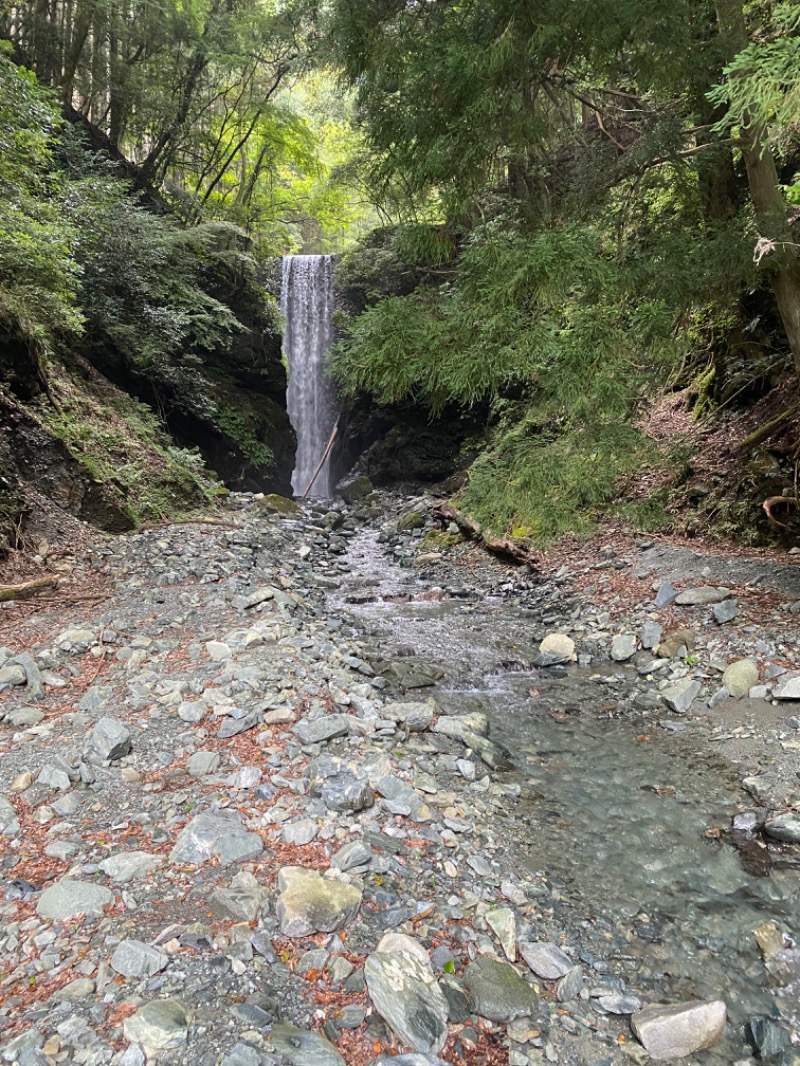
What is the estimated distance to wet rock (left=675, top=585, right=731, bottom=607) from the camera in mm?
6066

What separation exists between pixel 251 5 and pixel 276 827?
2123 centimetres

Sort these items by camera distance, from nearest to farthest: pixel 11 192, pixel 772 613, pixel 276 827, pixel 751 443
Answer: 1. pixel 276 827
2. pixel 772 613
3. pixel 751 443
4. pixel 11 192

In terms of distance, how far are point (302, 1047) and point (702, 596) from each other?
219 inches

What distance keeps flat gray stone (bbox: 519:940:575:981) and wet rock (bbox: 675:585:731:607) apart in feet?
14.5

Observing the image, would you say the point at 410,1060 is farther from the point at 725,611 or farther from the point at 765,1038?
the point at 725,611

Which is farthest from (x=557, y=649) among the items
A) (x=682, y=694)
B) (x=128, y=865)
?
(x=128, y=865)

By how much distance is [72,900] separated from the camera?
7.99 feet

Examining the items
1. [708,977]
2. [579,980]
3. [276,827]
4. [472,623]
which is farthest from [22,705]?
[472,623]

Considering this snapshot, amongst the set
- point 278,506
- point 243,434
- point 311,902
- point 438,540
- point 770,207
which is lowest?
point 278,506

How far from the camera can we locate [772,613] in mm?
5461

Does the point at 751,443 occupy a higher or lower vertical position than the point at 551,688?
higher

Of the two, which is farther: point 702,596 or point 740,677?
point 702,596

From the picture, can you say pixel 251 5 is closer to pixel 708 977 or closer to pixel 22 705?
pixel 22 705

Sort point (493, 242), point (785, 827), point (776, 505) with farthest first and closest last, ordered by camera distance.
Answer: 1. point (776, 505)
2. point (493, 242)
3. point (785, 827)
